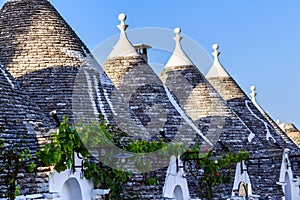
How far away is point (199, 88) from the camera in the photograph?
21.8 metres

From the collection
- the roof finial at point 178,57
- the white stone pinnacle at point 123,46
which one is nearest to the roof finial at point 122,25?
the white stone pinnacle at point 123,46

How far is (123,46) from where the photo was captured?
19578 millimetres

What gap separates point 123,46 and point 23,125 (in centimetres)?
686

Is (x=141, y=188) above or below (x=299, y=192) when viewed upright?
below

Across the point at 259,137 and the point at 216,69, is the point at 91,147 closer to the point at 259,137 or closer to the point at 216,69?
the point at 259,137

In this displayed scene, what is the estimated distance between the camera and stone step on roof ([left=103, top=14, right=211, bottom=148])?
1855cm

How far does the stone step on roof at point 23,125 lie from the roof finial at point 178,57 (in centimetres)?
880

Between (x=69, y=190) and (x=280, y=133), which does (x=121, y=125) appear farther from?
(x=280, y=133)

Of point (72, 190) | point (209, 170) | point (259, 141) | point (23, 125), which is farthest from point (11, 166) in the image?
point (259, 141)

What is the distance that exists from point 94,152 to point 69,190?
42.5 inches

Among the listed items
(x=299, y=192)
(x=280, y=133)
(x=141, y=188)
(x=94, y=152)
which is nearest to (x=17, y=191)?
(x=94, y=152)

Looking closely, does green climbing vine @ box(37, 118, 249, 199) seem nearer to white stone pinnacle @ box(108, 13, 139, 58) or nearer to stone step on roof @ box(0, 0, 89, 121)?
stone step on roof @ box(0, 0, 89, 121)

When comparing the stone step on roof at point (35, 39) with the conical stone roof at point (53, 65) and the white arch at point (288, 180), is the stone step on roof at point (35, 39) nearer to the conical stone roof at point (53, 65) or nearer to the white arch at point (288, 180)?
the conical stone roof at point (53, 65)

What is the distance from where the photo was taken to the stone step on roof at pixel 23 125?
12.4 metres
